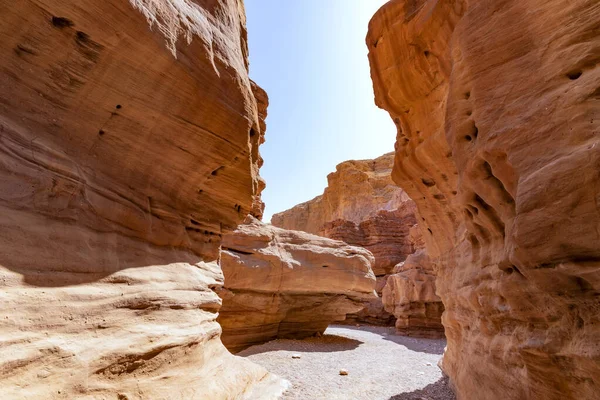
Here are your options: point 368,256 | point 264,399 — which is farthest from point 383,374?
point 368,256

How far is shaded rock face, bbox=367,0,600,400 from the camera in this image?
2.23 metres

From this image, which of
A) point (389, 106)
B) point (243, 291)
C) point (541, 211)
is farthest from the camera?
point (243, 291)

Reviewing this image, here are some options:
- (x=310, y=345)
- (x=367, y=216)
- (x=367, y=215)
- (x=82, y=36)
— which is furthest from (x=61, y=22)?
(x=367, y=215)

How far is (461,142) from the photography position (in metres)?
3.94

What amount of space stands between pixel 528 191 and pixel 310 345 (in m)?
10.3

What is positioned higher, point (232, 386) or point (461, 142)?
point (461, 142)

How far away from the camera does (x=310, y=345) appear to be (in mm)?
11289

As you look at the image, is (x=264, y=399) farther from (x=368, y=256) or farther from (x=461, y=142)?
(x=368, y=256)

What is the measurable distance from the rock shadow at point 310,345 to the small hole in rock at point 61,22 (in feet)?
29.0

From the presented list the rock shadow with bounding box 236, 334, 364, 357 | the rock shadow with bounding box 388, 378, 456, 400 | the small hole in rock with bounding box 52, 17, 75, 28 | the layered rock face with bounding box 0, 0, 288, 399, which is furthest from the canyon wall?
the small hole in rock with bounding box 52, 17, 75, 28

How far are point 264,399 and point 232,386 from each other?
0.82 metres

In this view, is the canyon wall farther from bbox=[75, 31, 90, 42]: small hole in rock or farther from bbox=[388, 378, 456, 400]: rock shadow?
bbox=[75, 31, 90, 42]: small hole in rock

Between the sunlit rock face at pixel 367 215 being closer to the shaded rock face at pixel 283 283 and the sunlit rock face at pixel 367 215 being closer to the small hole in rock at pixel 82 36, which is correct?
the shaded rock face at pixel 283 283

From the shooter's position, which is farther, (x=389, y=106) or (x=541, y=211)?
(x=389, y=106)
